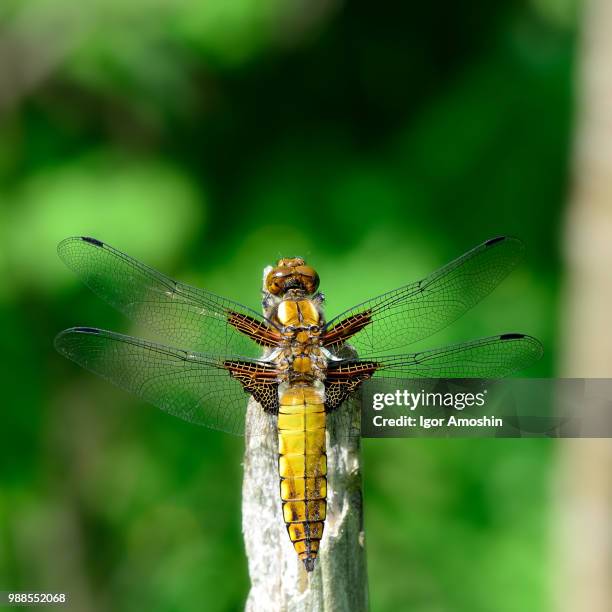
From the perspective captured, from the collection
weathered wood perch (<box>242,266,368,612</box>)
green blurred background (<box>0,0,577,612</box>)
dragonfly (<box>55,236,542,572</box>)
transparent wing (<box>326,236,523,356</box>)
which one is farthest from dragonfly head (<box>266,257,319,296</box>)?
green blurred background (<box>0,0,577,612</box>)

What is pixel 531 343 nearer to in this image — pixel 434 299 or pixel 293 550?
pixel 434 299

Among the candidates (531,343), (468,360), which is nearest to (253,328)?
(468,360)

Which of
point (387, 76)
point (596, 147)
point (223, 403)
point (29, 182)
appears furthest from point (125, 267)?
point (387, 76)

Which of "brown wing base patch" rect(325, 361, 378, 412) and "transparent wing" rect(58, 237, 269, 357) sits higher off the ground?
"transparent wing" rect(58, 237, 269, 357)

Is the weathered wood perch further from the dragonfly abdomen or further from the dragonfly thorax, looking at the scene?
the dragonfly thorax

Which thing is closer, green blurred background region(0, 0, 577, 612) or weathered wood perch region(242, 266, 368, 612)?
weathered wood perch region(242, 266, 368, 612)

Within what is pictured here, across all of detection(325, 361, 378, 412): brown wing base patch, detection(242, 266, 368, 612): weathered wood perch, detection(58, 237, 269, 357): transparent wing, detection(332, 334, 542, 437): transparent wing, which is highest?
detection(58, 237, 269, 357): transparent wing

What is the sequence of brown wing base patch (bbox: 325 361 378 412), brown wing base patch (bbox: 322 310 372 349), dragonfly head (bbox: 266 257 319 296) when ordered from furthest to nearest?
dragonfly head (bbox: 266 257 319 296)
brown wing base patch (bbox: 322 310 372 349)
brown wing base patch (bbox: 325 361 378 412)
